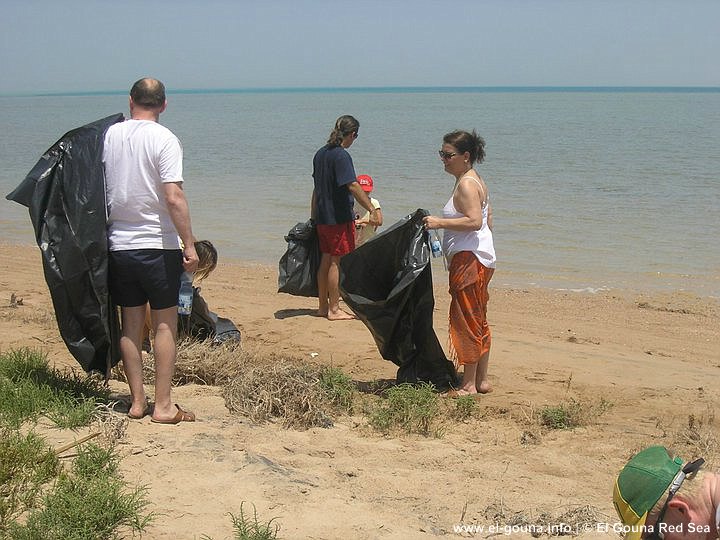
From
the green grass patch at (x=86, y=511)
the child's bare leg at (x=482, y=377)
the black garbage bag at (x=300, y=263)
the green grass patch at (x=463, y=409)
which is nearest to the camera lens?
the green grass patch at (x=86, y=511)

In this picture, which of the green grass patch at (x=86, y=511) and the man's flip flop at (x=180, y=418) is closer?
the green grass patch at (x=86, y=511)

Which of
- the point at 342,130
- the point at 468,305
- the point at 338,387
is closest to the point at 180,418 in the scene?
the point at 338,387

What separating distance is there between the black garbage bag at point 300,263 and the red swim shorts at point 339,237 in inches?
11.2

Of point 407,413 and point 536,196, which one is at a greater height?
point 536,196

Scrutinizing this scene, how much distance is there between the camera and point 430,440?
505cm

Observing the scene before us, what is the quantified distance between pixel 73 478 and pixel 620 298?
7.88 meters

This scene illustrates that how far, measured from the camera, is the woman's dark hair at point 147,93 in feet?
14.8

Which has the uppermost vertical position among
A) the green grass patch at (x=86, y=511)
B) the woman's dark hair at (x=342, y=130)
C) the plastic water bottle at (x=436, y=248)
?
the woman's dark hair at (x=342, y=130)

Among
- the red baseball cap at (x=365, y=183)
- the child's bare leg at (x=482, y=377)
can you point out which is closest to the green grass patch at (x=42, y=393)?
the child's bare leg at (x=482, y=377)

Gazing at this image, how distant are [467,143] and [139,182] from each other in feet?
7.34

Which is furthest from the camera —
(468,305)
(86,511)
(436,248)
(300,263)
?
(300,263)

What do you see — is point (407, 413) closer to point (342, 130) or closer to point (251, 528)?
point (251, 528)

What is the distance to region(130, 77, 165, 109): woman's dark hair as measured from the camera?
451cm

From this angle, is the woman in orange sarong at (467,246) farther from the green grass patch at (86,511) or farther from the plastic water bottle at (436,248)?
the green grass patch at (86,511)
